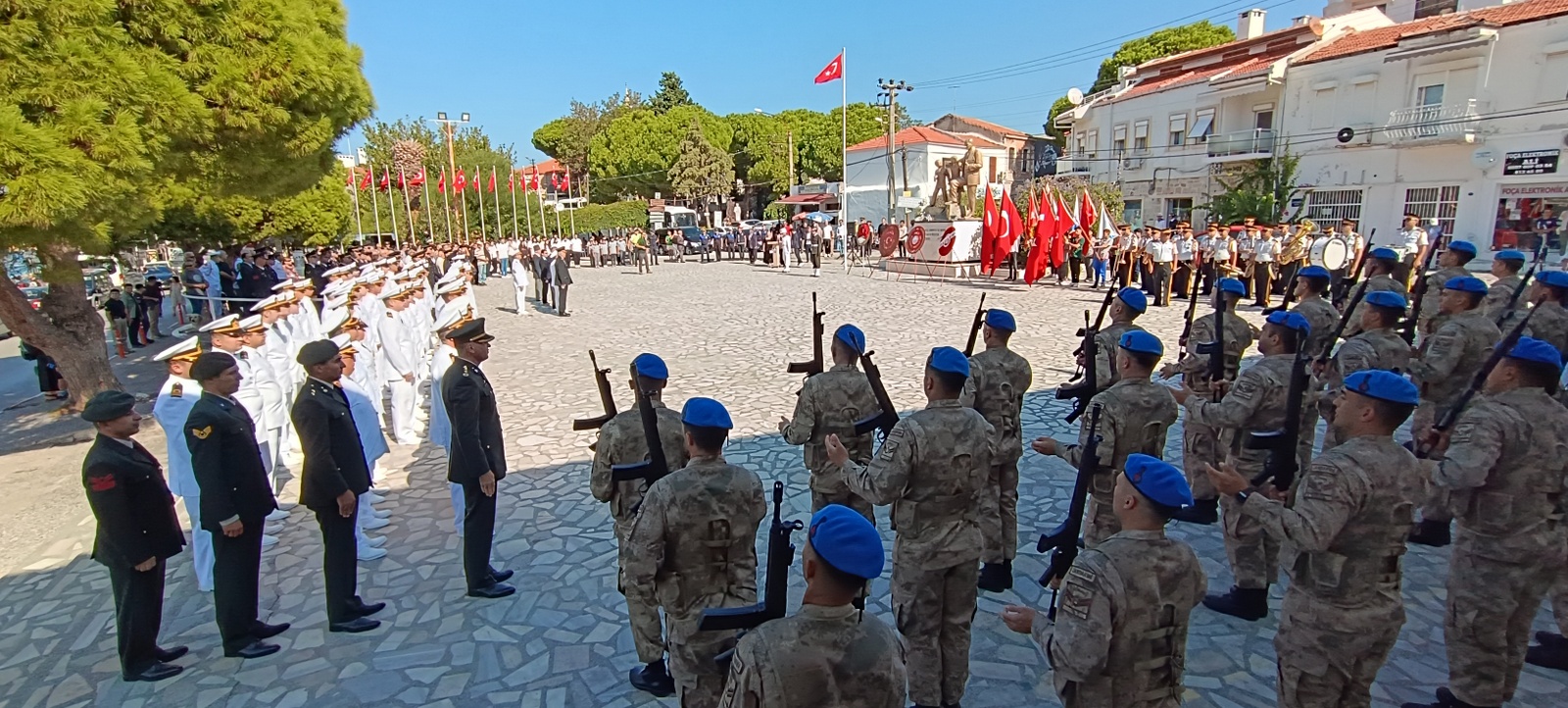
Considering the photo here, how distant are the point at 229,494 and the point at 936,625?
401 centimetres

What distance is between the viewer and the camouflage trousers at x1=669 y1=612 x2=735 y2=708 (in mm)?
3447

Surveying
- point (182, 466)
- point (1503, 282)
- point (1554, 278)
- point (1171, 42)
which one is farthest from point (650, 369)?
point (1171, 42)

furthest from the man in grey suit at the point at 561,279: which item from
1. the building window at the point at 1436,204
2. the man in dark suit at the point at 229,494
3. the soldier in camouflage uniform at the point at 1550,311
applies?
the building window at the point at 1436,204

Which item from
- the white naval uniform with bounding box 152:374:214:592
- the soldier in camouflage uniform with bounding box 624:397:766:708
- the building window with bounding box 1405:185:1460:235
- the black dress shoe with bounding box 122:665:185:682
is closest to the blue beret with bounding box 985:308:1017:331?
the soldier in camouflage uniform with bounding box 624:397:766:708

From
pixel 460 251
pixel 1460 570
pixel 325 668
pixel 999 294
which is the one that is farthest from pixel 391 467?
pixel 460 251

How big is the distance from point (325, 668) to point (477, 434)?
1.57 m

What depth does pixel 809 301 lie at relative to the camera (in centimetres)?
1912

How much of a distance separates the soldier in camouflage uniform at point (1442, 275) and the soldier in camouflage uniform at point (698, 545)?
7666 millimetres

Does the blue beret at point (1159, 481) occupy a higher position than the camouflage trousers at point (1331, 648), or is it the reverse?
the blue beret at point (1159, 481)

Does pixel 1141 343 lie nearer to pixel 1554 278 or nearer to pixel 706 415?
pixel 706 415

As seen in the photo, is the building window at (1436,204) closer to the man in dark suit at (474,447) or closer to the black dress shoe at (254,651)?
the man in dark suit at (474,447)

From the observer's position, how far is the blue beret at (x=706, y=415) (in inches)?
130

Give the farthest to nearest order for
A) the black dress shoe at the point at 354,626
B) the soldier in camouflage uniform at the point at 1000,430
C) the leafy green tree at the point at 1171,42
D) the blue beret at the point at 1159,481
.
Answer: the leafy green tree at the point at 1171,42 < the soldier in camouflage uniform at the point at 1000,430 < the black dress shoe at the point at 354,626 < the blue beret at the point at 1159,481

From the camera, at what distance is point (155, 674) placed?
14.6ft
